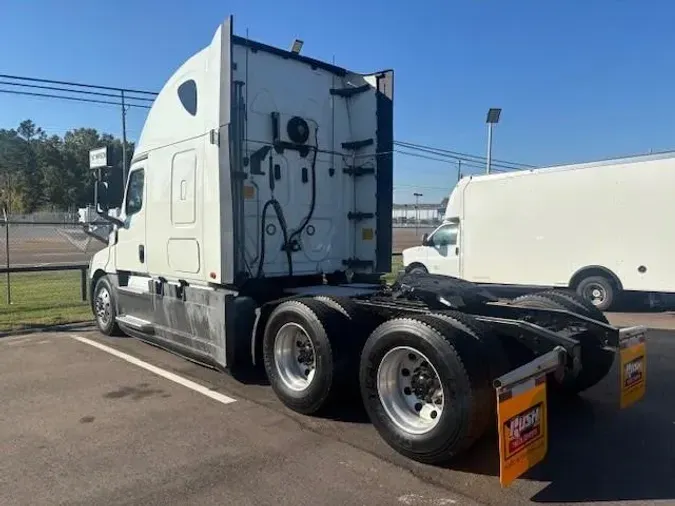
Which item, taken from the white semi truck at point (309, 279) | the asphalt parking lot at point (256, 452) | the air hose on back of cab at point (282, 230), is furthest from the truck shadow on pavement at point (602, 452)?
the air hose on back of cab at point (282, 230)

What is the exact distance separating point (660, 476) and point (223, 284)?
168 inches

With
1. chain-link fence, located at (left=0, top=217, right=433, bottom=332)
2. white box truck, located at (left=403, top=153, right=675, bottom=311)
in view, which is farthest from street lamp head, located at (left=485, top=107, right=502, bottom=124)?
chain-link fence, located at (left=0, top=217, right=433, bottom=332)

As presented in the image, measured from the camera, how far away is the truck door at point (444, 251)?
14.2 meters

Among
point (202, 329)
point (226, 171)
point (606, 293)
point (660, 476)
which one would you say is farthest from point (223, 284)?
point (606, 293)

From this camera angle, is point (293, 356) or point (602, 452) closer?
point (602, 452)

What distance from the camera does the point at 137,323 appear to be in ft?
24.6

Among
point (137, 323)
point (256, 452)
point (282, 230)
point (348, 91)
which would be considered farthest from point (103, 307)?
point (256, 452)

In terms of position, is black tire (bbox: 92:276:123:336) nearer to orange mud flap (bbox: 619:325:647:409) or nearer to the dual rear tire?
the dual rear tire

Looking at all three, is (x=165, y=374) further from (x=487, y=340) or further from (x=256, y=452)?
(x=487, y=340)

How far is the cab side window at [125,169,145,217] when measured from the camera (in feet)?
24.8

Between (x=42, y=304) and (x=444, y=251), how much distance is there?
9.52 m

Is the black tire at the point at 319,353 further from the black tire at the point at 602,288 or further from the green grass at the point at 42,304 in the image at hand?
the black tire at the point at 602,288

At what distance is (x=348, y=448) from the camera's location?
431 centimetres

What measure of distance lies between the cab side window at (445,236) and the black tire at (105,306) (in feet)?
28.3
